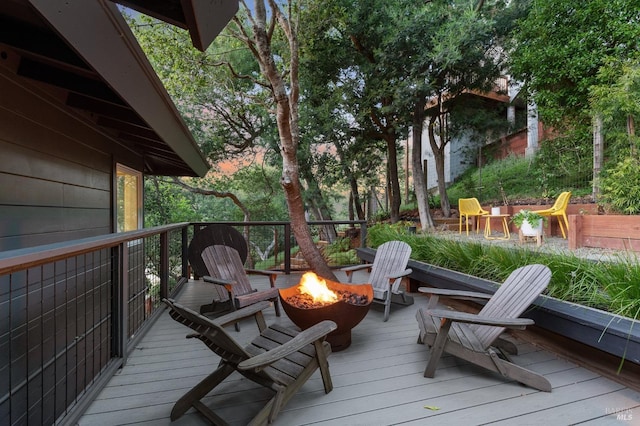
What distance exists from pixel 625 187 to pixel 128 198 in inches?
307

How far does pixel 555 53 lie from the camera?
22.5 ft

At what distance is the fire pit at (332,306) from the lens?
2639mm

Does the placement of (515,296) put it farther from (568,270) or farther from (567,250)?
(567,250)

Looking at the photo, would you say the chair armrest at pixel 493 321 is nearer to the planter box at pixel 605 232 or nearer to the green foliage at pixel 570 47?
the planter box at pixel 605 232

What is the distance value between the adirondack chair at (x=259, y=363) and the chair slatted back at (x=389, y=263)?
6.17 ft

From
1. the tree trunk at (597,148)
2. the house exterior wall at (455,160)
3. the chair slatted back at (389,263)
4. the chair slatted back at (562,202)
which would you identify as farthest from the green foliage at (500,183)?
the chair slatted back at (389,263)

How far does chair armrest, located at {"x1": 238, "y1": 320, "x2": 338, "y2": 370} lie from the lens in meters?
1.59

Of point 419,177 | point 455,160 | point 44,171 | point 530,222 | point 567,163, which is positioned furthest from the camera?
point 455,160

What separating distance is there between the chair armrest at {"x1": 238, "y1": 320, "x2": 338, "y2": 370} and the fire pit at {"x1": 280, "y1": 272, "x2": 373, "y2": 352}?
498 millimetres

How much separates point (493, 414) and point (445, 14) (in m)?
8.54

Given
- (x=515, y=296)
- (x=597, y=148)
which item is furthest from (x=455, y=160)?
(x=515, y=296)

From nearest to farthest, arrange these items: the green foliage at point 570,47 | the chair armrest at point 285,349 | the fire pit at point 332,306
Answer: the chair armrest at point 285,349
the fire pit at point 332,306
the green foliage at point 570,47

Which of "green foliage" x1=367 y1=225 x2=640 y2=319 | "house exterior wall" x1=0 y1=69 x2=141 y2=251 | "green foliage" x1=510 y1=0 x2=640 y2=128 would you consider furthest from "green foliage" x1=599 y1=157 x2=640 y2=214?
"house exterior wall" x1=0 y1=69 x2=141 y2=251

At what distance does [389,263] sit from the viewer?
13.2 feet
